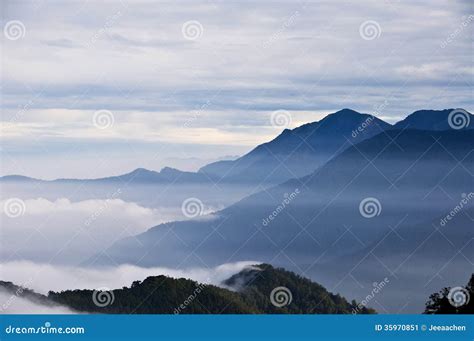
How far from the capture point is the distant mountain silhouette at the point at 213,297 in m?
17.0

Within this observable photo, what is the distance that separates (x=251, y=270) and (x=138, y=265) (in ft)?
10.8

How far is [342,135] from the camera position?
A: 2975 cm

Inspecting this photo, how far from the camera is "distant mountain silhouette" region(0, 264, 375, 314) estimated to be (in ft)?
55.6

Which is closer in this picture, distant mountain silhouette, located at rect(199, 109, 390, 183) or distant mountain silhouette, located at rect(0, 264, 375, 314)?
distant mountain silhouette, located at rect(0, 264, 375, 314)

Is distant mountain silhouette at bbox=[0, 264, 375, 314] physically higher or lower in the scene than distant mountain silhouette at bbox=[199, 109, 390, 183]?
lower

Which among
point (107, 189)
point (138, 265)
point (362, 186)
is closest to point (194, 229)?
point (138, 265)

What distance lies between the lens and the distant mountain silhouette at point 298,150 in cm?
2106

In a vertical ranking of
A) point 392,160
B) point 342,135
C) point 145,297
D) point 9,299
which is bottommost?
point 9,299

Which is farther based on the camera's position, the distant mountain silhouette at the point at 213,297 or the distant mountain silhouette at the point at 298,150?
the distant mountain silhouette at the point at 298,150

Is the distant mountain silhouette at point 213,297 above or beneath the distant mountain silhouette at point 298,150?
beneath

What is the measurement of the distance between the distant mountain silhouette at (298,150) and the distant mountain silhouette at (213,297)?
3.03m

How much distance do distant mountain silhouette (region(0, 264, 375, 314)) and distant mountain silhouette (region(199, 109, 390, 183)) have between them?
303cm

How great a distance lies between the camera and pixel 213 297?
62.4 ft

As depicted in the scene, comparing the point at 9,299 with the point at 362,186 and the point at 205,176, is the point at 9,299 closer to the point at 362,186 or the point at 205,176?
the point at 205,176
